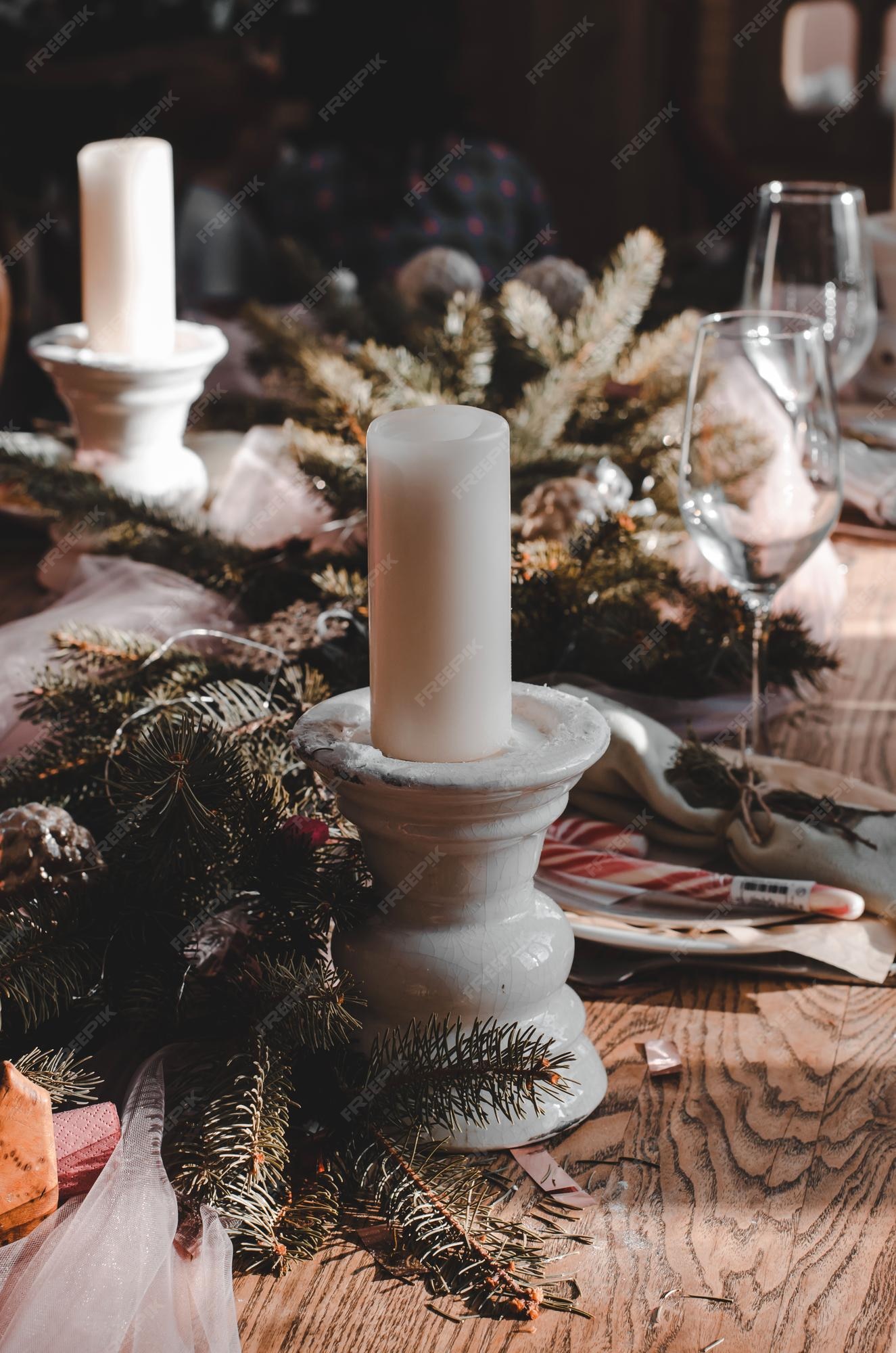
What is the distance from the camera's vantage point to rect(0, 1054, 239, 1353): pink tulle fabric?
0.42 metres

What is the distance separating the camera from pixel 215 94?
107 inches

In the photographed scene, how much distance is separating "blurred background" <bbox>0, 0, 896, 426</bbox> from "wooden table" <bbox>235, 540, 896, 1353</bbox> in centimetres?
89

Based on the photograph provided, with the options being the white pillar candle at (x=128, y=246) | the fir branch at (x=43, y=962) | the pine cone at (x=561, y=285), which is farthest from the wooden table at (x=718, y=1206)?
the pine cone at (x=561, y=285)

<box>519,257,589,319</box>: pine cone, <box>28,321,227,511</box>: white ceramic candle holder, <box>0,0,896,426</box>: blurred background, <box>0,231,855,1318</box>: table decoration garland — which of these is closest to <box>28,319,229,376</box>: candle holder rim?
<box>28,321,227,511</box>: white ceramic candle holder

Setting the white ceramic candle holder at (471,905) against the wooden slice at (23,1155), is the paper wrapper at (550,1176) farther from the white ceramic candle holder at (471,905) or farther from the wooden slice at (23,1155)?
the wooden slice at (23,1155)

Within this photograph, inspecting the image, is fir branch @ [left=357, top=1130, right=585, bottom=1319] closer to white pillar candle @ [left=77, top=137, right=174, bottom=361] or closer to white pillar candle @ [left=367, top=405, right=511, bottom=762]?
white pillar candle @ [left=367, top=405, right=511, bottom=762]

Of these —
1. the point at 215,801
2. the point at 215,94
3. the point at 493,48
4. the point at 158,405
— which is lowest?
the point at 215,801

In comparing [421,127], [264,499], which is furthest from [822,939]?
[421,127]

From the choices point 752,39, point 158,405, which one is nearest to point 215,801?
point 158,405

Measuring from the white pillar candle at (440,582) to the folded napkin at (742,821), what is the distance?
0.67 ft

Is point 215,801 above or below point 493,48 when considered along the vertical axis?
below

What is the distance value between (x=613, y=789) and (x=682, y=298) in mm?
911

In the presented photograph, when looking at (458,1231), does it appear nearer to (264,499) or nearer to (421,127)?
(264,499)

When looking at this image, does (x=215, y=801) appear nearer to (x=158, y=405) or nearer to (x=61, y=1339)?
(x=61, y=1339)
